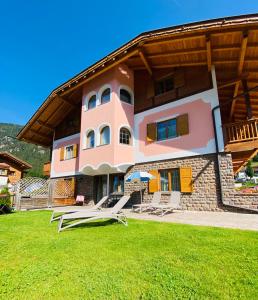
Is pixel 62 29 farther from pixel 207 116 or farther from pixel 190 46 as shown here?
pixel 207 116

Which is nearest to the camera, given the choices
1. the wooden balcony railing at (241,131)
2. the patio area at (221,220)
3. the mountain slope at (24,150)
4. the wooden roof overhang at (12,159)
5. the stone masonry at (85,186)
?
the patio area at (221,220)

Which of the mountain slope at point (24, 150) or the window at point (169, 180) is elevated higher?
the mountain slope at point (24, 150)

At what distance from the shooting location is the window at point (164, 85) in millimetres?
12968

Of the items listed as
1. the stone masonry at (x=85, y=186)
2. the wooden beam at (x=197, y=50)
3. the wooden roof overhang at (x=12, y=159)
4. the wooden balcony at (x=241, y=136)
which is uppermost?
the wooden beam at (x=197, y=50)

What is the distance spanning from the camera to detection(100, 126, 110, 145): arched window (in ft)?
43.6

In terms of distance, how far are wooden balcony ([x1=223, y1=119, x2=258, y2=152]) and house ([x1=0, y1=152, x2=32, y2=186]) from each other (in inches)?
1065

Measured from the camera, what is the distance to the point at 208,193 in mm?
10070

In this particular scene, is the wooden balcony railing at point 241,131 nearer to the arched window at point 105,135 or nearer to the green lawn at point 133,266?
Answer: the green lawn at point 133,266

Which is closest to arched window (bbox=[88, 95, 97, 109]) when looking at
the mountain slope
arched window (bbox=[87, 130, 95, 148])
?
arched window (bbox=[87, 130, 95, 148])

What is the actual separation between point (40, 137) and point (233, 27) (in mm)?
18581

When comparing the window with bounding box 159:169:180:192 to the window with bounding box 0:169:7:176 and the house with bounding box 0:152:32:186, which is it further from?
the window with bounding box 0:169:7:176

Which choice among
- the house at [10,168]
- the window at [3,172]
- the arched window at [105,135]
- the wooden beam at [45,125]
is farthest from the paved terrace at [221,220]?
the window at [3,172]

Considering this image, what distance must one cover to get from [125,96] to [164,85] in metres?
2.69

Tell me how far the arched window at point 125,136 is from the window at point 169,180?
303cm
